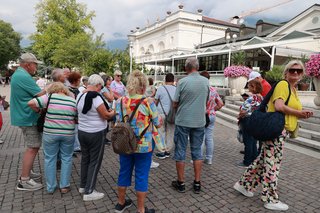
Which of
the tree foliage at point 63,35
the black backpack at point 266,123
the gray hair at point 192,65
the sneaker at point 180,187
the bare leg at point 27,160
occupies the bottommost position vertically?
the sneaker at point 180,187

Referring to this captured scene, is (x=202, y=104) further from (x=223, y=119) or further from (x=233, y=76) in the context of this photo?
(x=233, y=76)

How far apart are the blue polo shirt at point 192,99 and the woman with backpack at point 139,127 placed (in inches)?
29.0

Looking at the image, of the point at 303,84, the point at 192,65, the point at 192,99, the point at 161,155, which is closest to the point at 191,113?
the point at 192,99

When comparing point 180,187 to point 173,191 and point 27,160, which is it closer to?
point 173,191

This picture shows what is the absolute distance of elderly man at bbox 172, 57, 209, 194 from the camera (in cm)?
362

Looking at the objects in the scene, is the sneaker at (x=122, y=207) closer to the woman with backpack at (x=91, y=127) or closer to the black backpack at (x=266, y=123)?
the woman with backpack at (x=91, y=127)

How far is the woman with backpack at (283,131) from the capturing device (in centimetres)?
308

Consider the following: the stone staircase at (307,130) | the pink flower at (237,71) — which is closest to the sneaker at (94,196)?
the stone staircase at (307,130)

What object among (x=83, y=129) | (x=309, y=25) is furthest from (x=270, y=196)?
(x=309, y=25)

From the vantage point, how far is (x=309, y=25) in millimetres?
25344

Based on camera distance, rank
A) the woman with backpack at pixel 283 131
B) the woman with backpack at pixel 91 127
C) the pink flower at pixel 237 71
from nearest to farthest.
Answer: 1. the woman with backpack at pixel 283 131
2. the woman with backpack at pixel 91 127
3. the pink flower at pixel 237 71

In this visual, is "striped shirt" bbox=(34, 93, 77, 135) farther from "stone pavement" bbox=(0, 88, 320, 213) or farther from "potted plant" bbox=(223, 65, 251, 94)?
"potted plant" bbox=(223, 65, 251, 94)

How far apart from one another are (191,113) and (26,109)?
2595mm

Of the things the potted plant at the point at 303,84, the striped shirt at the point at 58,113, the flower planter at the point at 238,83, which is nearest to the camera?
the striped shirt at the point at 58,113
